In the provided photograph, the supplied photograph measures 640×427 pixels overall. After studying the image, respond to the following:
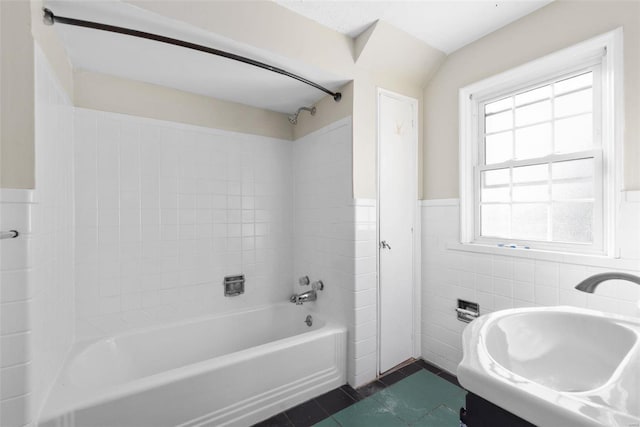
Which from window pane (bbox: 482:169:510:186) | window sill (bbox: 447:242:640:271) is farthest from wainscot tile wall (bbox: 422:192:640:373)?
window pane (bbox: 482:169:510:186)

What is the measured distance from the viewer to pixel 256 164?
2471 mm

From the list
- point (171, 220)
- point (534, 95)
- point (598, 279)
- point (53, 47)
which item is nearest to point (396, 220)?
point (534, 95)

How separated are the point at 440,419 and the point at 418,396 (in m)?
0.21

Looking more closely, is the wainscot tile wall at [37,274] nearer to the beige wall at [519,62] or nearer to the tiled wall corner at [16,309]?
the tiled wall corner at [16,309]

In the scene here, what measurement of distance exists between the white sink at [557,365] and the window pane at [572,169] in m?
0.97

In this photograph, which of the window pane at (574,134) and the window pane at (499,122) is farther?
the window pane at (499,122)

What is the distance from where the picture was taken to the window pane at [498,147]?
1855 millimetres

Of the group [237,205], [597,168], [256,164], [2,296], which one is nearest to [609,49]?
[597,168]

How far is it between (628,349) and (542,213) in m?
1.06

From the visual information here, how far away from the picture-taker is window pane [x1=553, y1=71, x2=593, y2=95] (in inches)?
60.2

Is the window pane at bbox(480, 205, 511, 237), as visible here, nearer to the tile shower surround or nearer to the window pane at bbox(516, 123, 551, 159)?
the window pane at bbox(516, 123, 551, 159)

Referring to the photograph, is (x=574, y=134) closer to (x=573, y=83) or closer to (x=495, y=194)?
(x=573, y=83)

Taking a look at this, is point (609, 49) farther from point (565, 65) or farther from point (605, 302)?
point (605, 302)

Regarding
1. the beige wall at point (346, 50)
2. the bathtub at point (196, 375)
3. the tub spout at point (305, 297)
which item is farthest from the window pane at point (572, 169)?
the tub spout at point (305, 297)
